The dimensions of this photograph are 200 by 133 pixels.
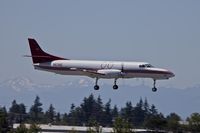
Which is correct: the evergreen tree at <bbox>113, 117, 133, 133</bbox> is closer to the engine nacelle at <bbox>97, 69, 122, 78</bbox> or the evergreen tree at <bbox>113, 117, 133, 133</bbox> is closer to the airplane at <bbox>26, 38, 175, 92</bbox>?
the airplane at <bbox>26, 38, 175, 92</bbox>

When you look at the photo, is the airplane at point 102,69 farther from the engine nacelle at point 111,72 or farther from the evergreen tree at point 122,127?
the evergreen tree at point 122,127

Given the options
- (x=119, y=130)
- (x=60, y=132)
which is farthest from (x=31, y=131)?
(x=60, y=132)

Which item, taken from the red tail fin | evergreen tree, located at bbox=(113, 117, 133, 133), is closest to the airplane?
the red tail fin

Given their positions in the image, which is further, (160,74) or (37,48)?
(37,48)

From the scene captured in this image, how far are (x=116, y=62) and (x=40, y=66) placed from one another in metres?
12.1

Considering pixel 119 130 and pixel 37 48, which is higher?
pixel 37 48

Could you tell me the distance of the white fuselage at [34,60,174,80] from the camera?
12312 cm

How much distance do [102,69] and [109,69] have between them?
111 centimetres

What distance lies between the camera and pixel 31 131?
5699 inches

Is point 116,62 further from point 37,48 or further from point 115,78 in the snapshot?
point 37,48

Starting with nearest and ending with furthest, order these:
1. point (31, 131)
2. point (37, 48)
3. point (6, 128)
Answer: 1. point (37, 48)
2. point (31, 131)
3. point (6, 128)

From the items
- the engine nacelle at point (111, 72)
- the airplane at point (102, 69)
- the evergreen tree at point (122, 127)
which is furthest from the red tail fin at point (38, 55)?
the evergreen tree at point (122, 127)

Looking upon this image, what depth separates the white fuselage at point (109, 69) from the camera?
404ft

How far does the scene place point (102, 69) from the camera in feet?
410
